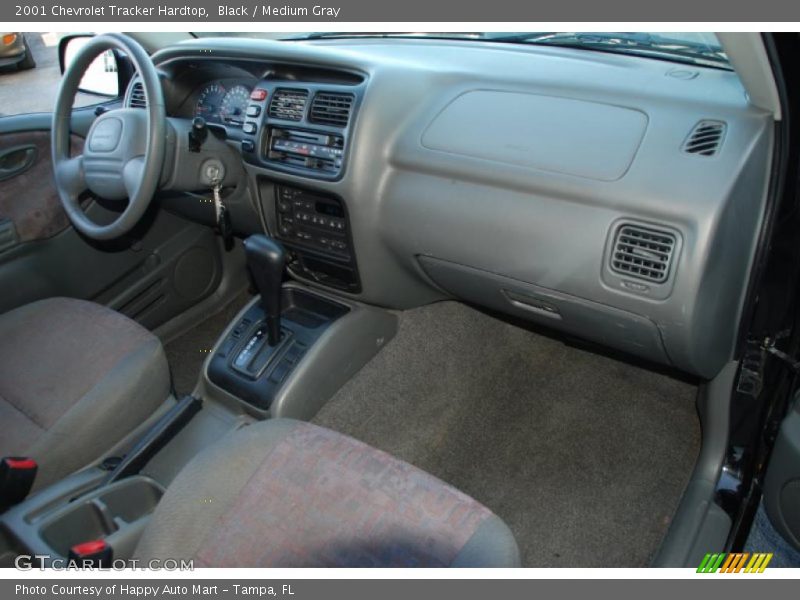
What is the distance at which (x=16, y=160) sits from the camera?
227 centimetres

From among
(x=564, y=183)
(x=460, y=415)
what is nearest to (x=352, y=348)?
(x=460, y=415)

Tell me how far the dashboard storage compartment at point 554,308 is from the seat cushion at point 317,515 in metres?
0.57

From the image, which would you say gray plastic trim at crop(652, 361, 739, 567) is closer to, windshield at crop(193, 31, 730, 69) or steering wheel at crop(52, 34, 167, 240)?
windshield at crop(193, 31, 730, 69)

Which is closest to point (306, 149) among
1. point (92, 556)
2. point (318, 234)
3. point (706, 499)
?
point (318, 234)

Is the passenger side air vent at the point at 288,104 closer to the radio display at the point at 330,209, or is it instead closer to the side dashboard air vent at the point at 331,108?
the side dashboard air vent at the point at 331,108

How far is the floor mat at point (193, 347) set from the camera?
254 centimetres

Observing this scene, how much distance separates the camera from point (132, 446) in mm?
1833

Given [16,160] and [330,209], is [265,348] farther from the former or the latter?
→ [16,160]

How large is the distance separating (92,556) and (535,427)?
4.31 ft

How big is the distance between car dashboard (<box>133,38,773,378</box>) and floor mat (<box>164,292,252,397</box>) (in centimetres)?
69

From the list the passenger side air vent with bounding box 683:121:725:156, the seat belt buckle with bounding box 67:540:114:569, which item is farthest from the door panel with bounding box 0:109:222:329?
the passenger side air vent with bounding box 683:121:725:156

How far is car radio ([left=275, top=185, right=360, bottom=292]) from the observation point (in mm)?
1954

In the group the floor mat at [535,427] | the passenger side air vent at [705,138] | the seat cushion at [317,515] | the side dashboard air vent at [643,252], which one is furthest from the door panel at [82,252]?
the passenger side air vent at [705,138]

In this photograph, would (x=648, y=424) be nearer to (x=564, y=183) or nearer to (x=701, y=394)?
(x=701, y=394)
